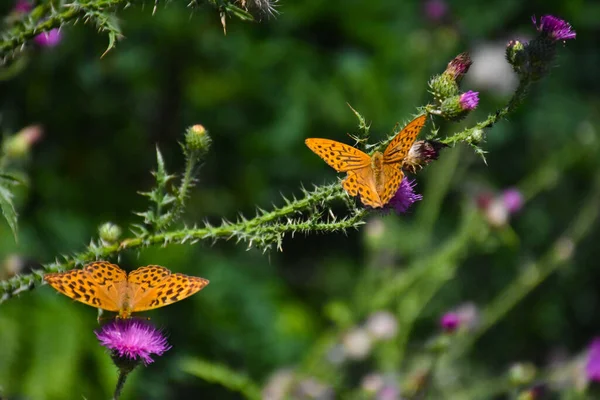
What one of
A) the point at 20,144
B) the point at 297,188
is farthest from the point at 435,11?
the point at 20,144

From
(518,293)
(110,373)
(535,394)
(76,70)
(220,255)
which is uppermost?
(76,70)

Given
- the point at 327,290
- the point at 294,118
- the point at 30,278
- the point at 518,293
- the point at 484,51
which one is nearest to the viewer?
the point at 30,278

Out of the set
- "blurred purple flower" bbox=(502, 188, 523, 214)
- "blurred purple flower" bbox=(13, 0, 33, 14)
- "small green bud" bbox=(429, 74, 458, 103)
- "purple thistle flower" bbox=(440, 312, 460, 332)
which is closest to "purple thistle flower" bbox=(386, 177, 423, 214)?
"small green bud" bbox=(429, 74, 458, 103)

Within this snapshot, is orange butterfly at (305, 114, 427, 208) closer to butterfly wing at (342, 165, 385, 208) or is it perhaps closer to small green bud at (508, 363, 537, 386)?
butterfly wing at (342, 165, 385, 208)

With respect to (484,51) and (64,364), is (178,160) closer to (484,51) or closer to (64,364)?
(64,364)

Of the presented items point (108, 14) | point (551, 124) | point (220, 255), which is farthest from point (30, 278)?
point (551, 124)

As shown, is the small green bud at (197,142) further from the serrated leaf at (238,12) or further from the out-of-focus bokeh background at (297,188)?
the out-of-focus bokeh background at (297,188)
